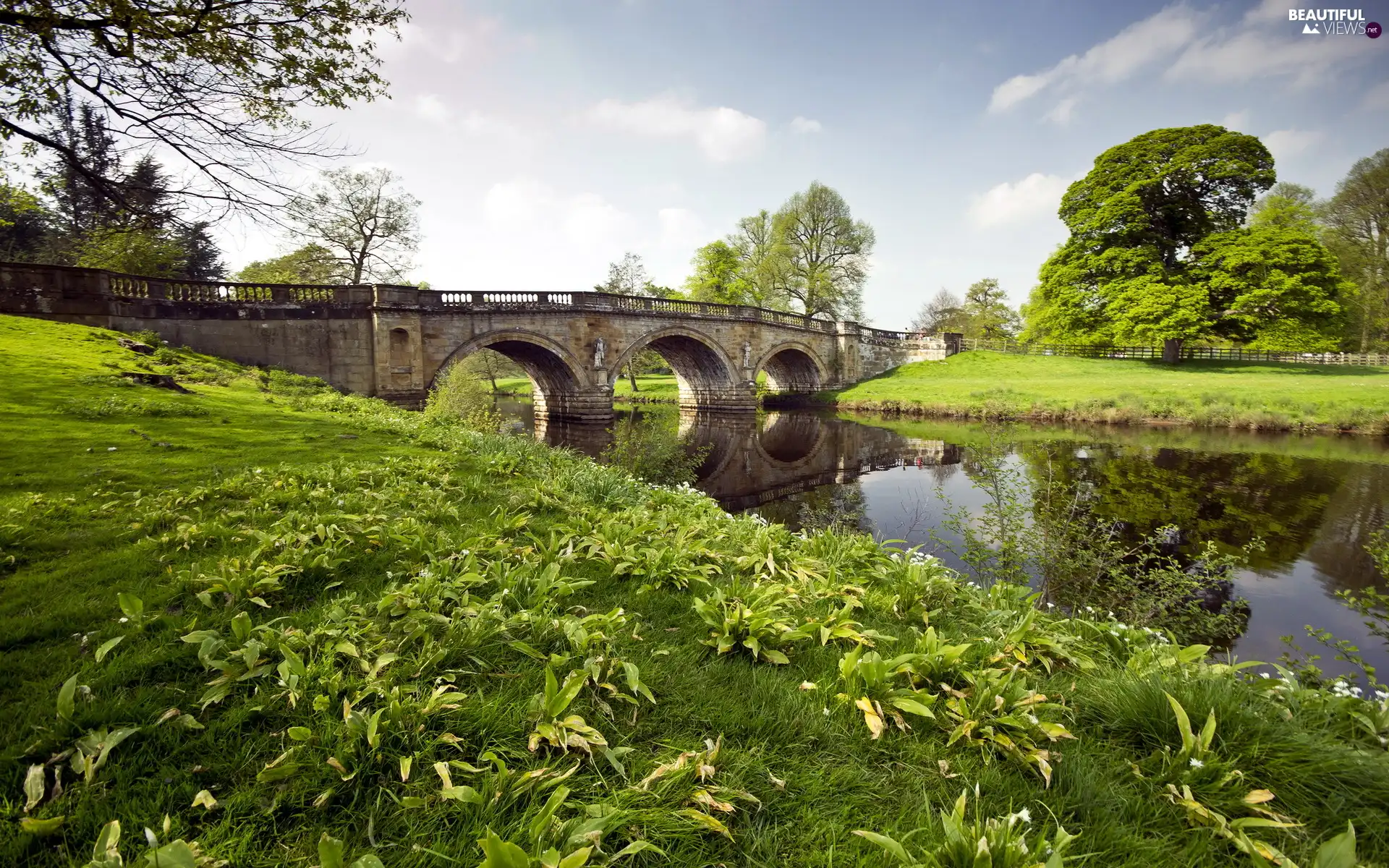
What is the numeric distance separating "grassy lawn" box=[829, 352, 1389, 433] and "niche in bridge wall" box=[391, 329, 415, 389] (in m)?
22.2

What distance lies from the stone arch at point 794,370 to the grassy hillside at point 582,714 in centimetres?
3169

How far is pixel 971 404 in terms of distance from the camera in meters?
25.8

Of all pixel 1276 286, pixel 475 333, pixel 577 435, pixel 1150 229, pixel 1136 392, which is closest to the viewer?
pixel 475 333

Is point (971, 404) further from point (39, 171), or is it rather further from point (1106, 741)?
point (39, 171)

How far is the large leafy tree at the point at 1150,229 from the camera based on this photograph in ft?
92.5

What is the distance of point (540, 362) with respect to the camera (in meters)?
27.7

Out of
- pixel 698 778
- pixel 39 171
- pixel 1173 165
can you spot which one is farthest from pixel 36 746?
pixel 1173 165

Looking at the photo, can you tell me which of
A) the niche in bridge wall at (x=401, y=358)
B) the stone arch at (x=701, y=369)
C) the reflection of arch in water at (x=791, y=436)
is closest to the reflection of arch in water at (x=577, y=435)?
the stone arch at (x=701, y=369)

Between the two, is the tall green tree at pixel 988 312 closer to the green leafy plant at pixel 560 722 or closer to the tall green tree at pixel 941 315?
the tall green tree at pixel 941 315

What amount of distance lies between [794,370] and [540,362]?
59.4 ft

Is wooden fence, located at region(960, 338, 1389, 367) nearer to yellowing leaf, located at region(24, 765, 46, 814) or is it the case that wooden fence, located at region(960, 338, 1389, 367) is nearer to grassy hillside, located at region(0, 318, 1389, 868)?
grassy hillside, located at region(0, 318, 1389, 868)

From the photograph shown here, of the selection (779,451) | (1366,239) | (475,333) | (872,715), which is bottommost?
(779,451)

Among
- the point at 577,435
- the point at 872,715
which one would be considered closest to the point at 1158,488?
the point at 872,715

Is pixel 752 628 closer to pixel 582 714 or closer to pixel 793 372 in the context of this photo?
pixel 582 714
